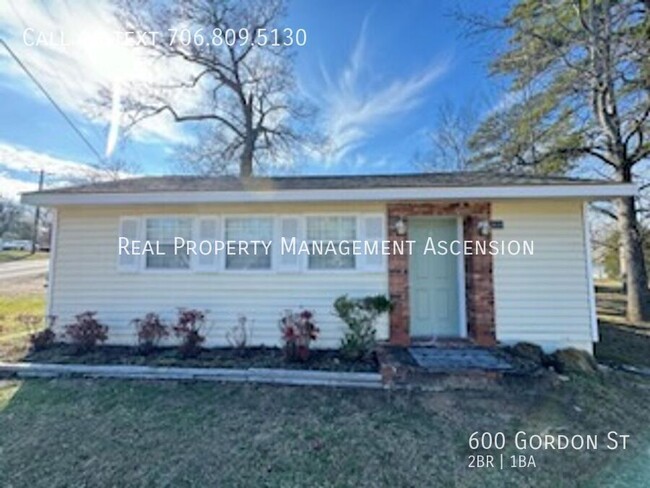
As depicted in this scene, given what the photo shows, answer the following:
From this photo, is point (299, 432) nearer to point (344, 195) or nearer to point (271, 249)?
point (271, 249)

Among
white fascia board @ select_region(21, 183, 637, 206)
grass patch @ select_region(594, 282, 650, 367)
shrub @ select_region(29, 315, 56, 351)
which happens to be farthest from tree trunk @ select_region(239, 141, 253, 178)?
grass patch @ select_region(594, 282, 650, 367)

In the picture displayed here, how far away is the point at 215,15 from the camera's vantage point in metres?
15.7

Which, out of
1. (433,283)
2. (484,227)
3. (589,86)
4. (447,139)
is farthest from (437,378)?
(447,139)

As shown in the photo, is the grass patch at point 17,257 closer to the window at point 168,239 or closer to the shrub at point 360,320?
the window at point 168,239

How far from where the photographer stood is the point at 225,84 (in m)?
16.9

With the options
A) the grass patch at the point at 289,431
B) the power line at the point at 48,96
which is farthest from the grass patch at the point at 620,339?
the power line at the point at 48,96

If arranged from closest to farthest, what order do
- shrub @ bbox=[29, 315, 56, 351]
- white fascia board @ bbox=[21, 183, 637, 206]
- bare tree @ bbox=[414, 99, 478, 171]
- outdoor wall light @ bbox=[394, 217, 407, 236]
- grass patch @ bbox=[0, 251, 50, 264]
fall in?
white fascia board @ bbox=[21, 183, 637, 206] → shrub @ bbox=[29, 315, 56, 351] → outdoor wall light @ bbox=[394, 217, 407, 236] → bare tree @ bbox=[414, 99, 478, 171] → grass patch @ bbox=[0, 251, 50, 264]

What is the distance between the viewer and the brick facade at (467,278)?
250 inches

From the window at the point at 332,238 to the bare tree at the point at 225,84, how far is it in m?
10.5

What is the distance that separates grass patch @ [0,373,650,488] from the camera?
3150mm

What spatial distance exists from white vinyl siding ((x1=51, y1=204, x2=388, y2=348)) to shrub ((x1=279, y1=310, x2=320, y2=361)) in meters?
0.37

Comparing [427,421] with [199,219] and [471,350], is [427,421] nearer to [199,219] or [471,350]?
[471,350]

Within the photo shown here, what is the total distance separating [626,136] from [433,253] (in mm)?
7409

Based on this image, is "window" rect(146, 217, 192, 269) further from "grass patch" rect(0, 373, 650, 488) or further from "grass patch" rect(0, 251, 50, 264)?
"grass patch" rect(0, 251, 50, 264)
